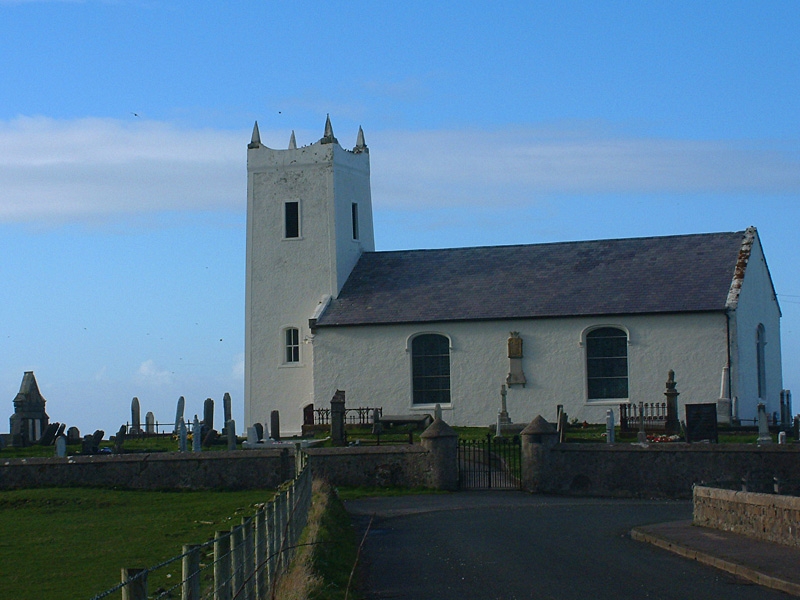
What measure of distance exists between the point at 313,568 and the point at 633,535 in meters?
7.36

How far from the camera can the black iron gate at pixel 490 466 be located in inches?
1102

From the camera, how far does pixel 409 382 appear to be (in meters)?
44.4

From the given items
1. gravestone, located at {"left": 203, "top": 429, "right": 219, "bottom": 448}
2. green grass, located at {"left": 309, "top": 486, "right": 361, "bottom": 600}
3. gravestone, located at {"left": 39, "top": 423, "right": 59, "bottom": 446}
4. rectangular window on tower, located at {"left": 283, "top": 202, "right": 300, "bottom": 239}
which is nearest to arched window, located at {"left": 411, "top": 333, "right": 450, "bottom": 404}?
rectangular window on tower, located at {"left": 283, "top": 202, "right": 300, "bottom": 239}

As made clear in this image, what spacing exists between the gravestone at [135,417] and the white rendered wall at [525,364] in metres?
5.93

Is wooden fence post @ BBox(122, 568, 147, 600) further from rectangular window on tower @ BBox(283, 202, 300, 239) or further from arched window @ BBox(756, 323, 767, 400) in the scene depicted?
rectangular window on tower @ BBox(283, 202, 300, 239)

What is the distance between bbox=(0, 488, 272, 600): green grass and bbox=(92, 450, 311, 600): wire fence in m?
0.77

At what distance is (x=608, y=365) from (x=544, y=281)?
181 inches

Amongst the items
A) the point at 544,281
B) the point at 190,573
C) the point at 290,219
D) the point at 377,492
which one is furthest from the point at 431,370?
the point at 190,573

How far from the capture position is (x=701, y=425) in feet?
98.9

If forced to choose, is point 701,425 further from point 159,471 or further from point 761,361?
point 761,361

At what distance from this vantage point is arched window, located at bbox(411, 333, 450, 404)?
146 ft

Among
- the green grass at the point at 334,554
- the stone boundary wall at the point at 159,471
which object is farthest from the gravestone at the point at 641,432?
the green grass at the point at 334,554

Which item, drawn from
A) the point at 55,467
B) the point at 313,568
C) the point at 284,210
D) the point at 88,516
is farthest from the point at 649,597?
the point at 284,210

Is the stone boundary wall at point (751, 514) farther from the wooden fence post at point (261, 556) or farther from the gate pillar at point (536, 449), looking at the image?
the wooden fence post at point (261, 556)
